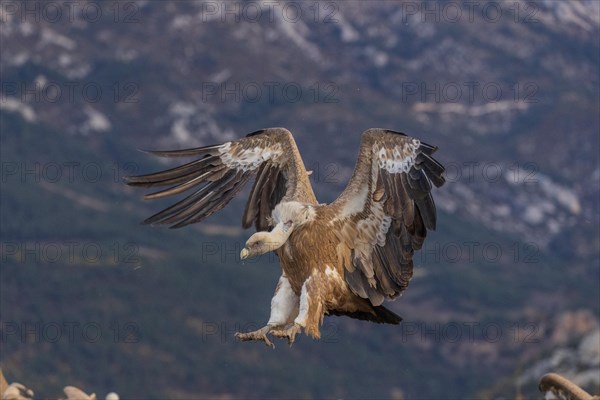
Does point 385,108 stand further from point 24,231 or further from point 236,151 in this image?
point 236,151

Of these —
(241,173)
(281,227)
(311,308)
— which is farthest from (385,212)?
(241,173)

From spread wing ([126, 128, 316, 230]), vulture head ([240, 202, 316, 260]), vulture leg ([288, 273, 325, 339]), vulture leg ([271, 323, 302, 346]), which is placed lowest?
vulture leg ([271, 323, 302, 346])

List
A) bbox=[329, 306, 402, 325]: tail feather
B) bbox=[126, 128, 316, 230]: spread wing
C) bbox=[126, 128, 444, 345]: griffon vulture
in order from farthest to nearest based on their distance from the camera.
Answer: bbox=[126, 128, 316, 230]: spread wing
bbox=[329, 306, 402, 325]: tail feather
bbox=[126, 128, 444, 345]: griffon vulture

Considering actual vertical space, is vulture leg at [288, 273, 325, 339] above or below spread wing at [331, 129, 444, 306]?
below

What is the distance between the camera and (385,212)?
41.3 ft

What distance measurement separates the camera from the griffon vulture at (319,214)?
1239 centimetres

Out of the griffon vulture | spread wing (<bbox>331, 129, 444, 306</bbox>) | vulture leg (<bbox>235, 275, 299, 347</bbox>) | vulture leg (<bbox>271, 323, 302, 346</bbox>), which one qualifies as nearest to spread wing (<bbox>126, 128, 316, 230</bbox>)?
the griffon vulture

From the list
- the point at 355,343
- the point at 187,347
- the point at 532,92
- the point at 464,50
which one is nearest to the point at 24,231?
the point at 187,347

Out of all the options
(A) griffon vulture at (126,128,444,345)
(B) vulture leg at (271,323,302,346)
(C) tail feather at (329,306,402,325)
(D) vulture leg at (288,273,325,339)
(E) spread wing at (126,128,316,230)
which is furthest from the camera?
(E) spread wing at (126,128,316,230)

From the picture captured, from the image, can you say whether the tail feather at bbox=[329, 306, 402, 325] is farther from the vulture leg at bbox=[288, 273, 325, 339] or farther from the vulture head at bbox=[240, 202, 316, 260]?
the vulture head at bbox=[240, 202, 316, 260]

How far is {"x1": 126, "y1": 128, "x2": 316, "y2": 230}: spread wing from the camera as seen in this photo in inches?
522

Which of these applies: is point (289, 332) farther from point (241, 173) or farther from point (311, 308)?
point (241, 173)

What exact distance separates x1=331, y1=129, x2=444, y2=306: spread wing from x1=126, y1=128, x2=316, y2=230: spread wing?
61 cm

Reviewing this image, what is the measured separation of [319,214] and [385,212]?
518 millimetres
